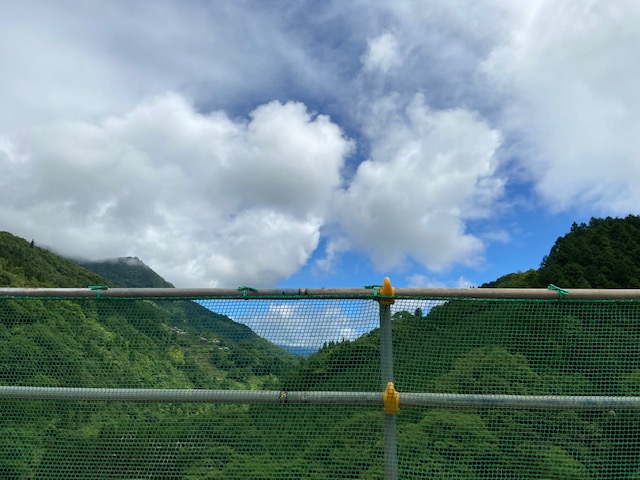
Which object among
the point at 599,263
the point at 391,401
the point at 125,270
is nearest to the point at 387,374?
the point at 391,401

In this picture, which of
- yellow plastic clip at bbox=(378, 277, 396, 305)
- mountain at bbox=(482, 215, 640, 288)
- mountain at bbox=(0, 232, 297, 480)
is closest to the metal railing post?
yellow plastic clip at bbox=(378, 277, 396, 305)

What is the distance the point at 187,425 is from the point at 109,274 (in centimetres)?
15777

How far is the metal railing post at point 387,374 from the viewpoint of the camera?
2.81 metres

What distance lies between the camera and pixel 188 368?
315cm

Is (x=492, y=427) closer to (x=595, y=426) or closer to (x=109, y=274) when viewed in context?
(x=595, y=426)

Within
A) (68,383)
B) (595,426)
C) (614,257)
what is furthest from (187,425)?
(614,257)

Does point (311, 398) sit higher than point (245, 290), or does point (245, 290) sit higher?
point (245, 290)

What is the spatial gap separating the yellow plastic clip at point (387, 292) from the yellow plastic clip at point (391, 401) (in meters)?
0.51

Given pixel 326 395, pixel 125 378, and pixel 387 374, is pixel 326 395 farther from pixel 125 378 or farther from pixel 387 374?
pixel 125 378

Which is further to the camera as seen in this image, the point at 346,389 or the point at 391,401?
the point at 346,389

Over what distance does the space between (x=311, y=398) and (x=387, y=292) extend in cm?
78

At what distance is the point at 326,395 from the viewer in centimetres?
296

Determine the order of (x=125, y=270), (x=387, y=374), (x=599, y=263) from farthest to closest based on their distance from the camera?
(x=125, y=270) < (x=599, y=263) < (x=387, y=374)

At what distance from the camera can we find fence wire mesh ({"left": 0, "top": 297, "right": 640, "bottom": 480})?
9.71ft
